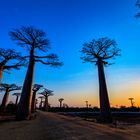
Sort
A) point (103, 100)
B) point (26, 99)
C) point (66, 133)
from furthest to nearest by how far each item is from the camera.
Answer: point (103, 100) < point (26, 99) < point (66, 133)

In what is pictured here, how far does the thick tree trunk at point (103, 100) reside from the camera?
56.9 ft

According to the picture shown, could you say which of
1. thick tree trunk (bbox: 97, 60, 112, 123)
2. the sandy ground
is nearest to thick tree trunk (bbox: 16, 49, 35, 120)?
the sandy ground

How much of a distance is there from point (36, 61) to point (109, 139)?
13929 mm

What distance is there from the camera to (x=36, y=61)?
1939 cm

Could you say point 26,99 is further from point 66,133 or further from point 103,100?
point 66,133

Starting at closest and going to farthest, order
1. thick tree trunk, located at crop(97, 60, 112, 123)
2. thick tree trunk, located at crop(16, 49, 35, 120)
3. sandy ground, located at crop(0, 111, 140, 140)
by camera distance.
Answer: sandy ground, located at crop(0, 111, 140, 140) → thick tree trunk, located at crop(16, 49, 35, 120) → thick tree trunk, located at crop(97, 60, 112, 123)

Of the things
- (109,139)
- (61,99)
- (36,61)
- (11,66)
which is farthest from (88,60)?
(61,99)

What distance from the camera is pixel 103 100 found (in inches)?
723

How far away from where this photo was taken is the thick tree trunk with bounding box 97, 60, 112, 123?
1735 centimetres

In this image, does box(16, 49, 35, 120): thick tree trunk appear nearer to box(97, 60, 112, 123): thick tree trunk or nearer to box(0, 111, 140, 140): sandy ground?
box(0, 111, 140, 140): sandy ground

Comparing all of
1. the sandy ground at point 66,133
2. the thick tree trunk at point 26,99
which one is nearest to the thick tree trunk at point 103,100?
the sandy ground at point 66,133

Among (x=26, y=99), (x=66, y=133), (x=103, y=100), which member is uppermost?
(x=103, y=100)

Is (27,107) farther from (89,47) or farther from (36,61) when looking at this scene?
(89,47)

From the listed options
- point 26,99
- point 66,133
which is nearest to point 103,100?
point 26,99
